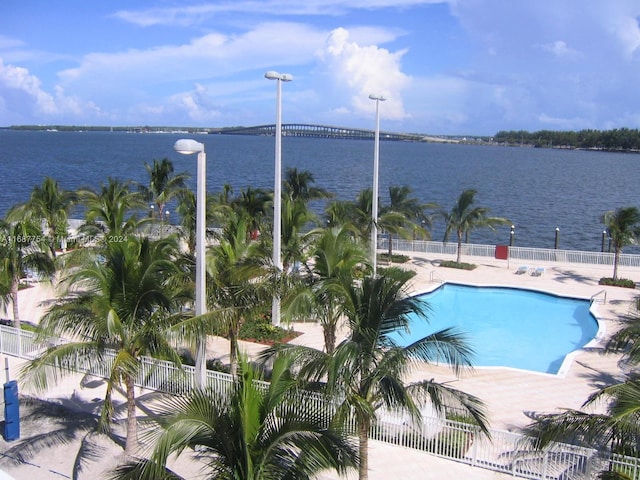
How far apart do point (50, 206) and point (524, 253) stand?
21.5 meters

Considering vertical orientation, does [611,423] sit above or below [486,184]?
below

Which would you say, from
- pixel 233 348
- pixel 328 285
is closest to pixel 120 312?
pixel 328 285

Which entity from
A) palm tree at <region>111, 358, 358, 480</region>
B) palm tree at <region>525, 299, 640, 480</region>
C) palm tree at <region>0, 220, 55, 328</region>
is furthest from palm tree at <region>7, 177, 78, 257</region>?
palm tree at <region>525, 299, 640, 480</region>

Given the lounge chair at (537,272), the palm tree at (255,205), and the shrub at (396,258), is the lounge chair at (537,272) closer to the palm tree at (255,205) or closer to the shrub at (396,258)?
the shrub at (396,258)

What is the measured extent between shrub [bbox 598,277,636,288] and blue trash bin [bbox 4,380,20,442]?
73.2 feet

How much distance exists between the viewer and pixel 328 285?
9.69 m

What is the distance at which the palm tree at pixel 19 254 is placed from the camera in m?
16.4

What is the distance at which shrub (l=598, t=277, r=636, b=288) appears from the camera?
83.1ft

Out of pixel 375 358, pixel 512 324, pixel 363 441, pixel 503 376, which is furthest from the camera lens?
pixel 512 324

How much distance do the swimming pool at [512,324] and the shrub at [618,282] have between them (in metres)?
2.62

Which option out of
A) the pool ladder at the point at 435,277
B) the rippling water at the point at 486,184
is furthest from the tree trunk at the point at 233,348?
the rippling water at the point at 486,184

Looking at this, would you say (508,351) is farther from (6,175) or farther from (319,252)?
(6,175)

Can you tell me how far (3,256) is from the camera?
53.7ft

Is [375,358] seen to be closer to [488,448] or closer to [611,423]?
[611,423]
